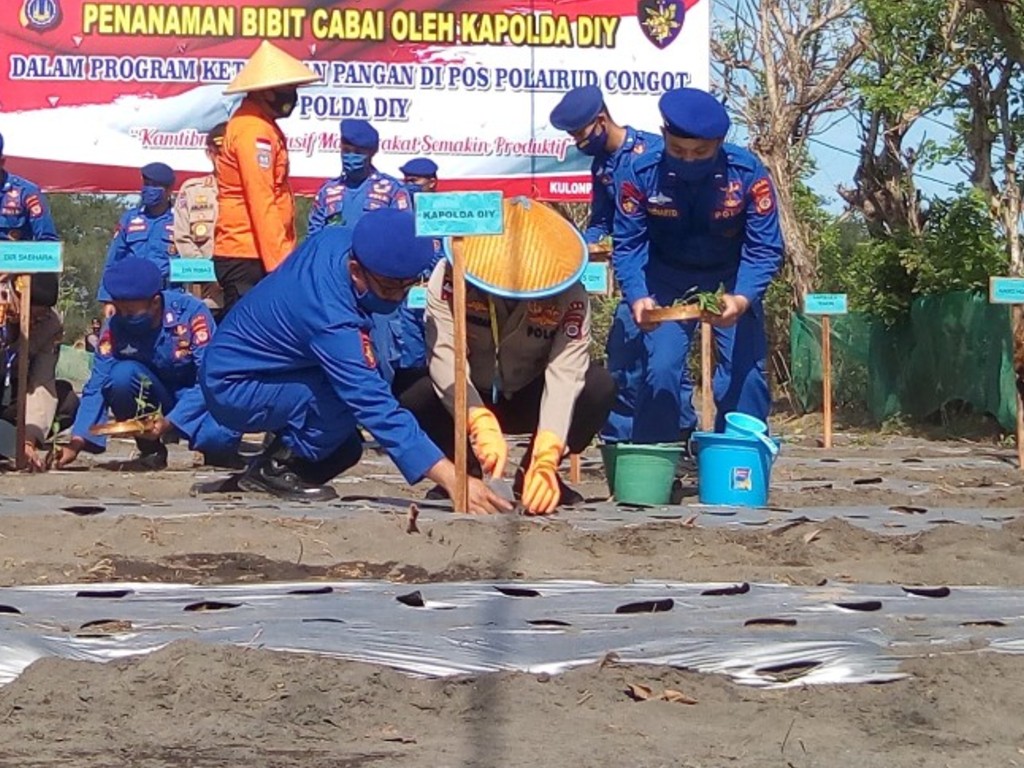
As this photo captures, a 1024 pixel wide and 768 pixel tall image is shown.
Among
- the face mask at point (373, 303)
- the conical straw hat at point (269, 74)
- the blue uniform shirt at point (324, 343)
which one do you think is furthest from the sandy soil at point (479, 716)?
the conical straw hat at point (269, 74)

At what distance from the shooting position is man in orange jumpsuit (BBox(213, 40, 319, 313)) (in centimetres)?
888

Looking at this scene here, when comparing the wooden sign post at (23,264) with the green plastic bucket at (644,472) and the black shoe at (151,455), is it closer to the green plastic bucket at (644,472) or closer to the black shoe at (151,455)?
the black shoe at (151,455)

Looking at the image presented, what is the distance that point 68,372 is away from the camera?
28031 millimetres

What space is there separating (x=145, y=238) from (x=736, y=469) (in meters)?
6.33

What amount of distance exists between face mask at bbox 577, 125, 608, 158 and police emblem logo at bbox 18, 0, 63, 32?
6.64 m

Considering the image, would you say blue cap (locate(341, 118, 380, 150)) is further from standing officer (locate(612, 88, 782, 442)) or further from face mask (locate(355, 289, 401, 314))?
face mask (locate(355, 289, 401, 314))

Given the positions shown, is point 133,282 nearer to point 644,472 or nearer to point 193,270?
point 193,270

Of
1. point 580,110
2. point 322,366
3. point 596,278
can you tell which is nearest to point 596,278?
point 596,278

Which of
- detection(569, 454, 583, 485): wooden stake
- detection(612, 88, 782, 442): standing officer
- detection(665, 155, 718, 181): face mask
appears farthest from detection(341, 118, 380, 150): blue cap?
detection(665, 155, 718, 181): face mask

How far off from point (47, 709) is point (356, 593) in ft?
4.73

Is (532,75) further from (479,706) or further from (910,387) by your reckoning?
(479,706)

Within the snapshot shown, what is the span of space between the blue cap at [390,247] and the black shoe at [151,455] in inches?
164

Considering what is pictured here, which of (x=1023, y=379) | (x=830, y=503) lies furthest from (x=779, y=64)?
(x=830, y=503)

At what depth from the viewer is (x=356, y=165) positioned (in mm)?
11016
